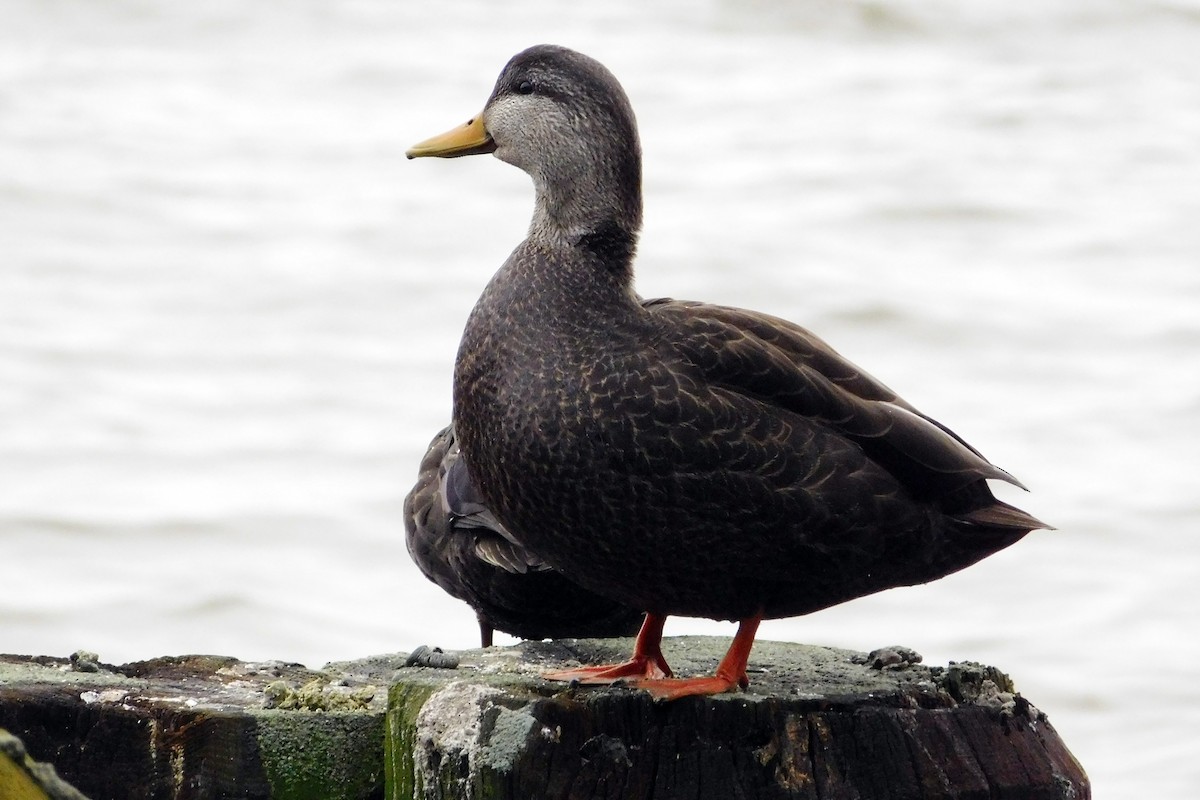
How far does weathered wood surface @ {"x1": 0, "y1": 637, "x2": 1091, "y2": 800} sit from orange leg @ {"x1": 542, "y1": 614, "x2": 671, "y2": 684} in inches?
5.0

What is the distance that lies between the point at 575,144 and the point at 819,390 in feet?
2.62

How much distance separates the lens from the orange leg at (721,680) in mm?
3332

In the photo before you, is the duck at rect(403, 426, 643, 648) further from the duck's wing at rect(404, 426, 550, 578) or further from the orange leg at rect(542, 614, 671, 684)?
the orange leg at rect(542, 614, 671, 684)

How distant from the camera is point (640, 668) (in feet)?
12.2

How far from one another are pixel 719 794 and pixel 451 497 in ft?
6.07

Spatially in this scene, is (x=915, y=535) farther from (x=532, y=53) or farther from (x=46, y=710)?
(x=46, y=710)

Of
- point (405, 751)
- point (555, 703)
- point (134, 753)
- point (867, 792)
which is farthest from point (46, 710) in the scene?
point (867, 792)

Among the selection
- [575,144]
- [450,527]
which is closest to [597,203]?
[575,144]

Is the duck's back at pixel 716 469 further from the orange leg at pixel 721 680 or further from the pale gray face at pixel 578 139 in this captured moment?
the pale gray face at pixel 578 139

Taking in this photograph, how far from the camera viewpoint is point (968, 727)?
11.3ft

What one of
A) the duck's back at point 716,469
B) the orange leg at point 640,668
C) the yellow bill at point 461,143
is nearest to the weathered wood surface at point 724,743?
the orange leg at point 640,668

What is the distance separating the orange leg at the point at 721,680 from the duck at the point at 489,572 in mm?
1082

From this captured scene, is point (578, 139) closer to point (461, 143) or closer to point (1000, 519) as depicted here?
point (461, 143)

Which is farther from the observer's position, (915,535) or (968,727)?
(915,535)
